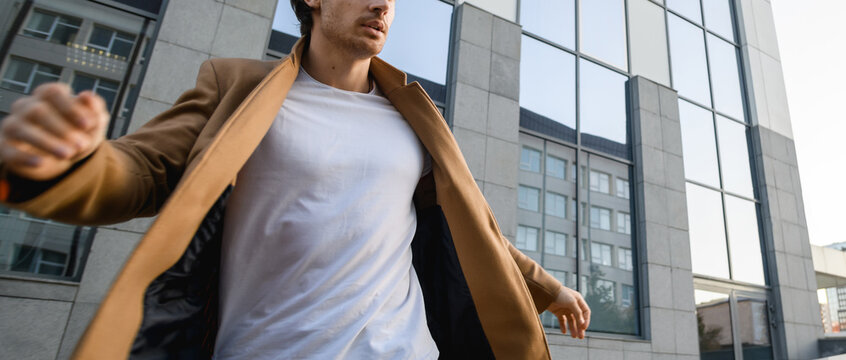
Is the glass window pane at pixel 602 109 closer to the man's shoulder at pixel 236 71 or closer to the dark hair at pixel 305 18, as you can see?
the dark hair at pixel 305 18

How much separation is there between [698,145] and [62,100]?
11392 millimetres

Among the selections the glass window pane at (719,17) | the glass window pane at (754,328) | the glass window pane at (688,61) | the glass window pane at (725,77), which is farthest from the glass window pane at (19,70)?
the glass window pane at (719,17)

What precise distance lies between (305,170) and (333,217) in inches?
6.8

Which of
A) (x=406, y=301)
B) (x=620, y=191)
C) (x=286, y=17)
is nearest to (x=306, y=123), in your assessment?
(x=406, y=301)

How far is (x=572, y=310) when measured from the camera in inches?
73.8

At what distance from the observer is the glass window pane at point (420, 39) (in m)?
7.32

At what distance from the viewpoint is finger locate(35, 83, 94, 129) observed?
27.8 inches

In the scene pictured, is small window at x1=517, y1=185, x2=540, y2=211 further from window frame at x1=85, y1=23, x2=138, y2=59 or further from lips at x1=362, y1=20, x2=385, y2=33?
lips at x1=362, y1=20, x2=385, y2=33

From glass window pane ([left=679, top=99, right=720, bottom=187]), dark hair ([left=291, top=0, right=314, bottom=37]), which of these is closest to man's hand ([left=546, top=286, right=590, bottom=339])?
dark hair ([left=291, top=0, right=314, bottom=37])

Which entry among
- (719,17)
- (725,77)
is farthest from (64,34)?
(719,17)

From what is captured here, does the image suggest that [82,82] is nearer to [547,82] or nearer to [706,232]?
[547,82]

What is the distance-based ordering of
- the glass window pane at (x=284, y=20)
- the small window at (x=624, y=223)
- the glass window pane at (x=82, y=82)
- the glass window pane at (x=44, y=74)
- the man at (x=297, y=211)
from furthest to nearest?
the small window at (x=624, y=223) → the glass window pane at (x=284, y=20) → the glass window pane at (x=82, y=82) → the glass window pane at (x=44, y=74) → the man at (x=297, y=211)

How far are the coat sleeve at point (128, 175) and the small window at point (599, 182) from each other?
7921mm

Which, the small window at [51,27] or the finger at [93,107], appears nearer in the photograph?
the finger at [93,107]
